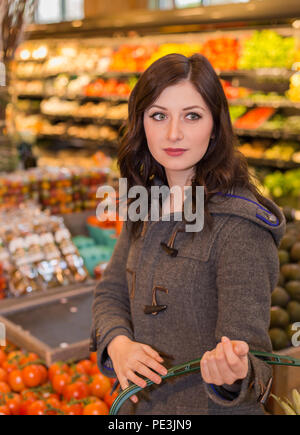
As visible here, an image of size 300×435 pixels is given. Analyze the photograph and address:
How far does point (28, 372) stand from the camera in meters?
2.12

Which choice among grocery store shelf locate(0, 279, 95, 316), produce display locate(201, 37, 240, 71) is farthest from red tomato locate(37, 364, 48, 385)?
produce display locate(201, 37, 240, 71)

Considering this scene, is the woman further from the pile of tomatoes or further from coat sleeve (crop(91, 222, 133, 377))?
the pile of tomatoes

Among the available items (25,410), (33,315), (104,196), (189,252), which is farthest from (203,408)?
(104,196)

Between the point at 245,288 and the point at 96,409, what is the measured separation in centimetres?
94

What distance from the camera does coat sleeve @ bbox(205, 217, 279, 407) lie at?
3.71 ft

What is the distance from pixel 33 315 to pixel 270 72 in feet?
13.3

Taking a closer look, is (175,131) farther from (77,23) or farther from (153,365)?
(77,23)

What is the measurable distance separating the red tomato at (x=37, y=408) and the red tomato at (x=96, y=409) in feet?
0.49

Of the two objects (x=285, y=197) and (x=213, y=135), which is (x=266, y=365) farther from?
(x=285, y=197)

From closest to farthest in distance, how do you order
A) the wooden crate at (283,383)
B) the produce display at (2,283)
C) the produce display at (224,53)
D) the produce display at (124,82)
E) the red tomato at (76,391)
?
the wooden crate at (283,383)
the red tomato at (76,391)
the produce display at (2,283)
the produce display at (124,82)
the produce display at (224,53)

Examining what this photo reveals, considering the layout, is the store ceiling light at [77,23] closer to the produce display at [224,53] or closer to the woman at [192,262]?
the produce display at [224,53]

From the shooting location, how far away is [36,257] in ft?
9.64

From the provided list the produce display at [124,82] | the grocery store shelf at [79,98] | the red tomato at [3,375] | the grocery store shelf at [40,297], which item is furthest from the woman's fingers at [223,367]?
the grocery store shelf at [79,98]

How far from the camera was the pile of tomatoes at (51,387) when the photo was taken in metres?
1.89
